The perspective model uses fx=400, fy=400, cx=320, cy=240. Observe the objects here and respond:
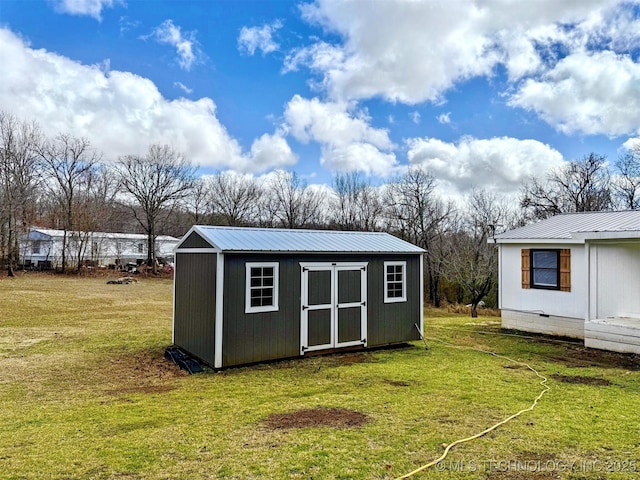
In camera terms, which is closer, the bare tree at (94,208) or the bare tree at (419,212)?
the bare tree at (419,212)

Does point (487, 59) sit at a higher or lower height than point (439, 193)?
higher

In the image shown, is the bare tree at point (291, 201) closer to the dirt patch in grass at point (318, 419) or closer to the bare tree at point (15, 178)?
the bare tree at point (15, 178)

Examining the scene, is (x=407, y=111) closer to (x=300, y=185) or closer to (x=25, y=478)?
(x=300, y=185)

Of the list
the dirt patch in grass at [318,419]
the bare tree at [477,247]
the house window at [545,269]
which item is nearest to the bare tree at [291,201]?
the bare tree at [477,247]

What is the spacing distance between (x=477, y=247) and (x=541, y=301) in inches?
497

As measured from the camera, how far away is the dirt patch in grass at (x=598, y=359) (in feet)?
23.5

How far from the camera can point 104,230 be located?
32.2 metres

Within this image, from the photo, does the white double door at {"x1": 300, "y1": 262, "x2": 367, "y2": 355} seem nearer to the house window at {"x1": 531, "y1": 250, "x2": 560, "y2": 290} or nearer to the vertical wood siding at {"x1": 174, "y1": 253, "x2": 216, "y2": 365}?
the vertical wood siding at {"x1": 174, "y1": 253, "x2": 216, "y2": 365}

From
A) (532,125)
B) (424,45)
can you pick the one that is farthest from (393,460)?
(532,125)

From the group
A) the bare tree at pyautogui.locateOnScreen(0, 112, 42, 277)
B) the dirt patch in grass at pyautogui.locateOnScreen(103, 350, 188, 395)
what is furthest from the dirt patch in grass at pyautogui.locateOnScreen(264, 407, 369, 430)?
the bare tree at pyautogui.locateOnScreen(0, 112, 42, 277)

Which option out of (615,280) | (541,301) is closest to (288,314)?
(541,301)

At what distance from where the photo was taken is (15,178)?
2523 cm

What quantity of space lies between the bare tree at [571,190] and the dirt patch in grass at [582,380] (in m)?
20.6

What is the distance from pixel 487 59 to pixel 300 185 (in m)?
20.9
